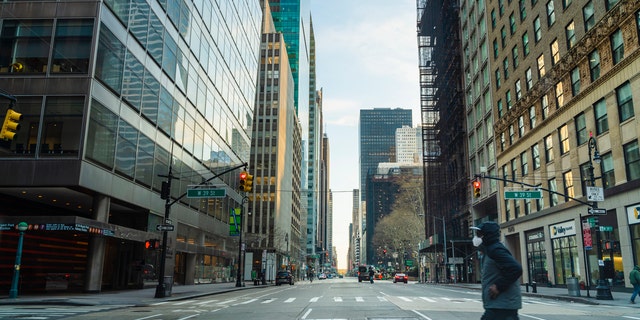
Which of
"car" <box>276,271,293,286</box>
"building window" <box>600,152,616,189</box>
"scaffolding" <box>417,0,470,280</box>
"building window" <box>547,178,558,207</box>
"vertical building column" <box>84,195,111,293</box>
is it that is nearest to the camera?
"vertical building column" <box>84,195,111,293</box>

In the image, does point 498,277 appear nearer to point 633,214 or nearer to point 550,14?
point 633,214

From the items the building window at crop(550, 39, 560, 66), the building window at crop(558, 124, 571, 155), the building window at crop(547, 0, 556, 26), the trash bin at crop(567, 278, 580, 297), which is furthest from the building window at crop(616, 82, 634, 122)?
the building window at crop(547, 0, 556, 26)

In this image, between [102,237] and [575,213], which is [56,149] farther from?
[575,213]

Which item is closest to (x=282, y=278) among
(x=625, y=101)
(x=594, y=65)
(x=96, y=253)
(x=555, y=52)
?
(x=96, y=253)

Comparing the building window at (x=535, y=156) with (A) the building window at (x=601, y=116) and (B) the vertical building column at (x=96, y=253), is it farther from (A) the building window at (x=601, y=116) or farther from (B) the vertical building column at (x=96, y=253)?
(B) the vertical building column at (x=96, y=253)

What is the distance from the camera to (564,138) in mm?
36562

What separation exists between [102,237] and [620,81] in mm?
31842

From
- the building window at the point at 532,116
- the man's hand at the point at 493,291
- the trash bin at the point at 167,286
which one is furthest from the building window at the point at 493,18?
the man's hand at the point at 493,291

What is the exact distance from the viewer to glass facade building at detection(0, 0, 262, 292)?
83.7 feet

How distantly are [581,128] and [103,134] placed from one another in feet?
104

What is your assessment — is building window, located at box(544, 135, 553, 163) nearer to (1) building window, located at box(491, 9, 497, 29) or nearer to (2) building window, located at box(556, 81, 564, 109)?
(2) building window, located at box(556, 81, 564, 109)

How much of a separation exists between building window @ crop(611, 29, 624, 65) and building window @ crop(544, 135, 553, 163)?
33.6 feet

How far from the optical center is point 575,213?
114 ft

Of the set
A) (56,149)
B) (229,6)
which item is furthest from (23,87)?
(229,6)
